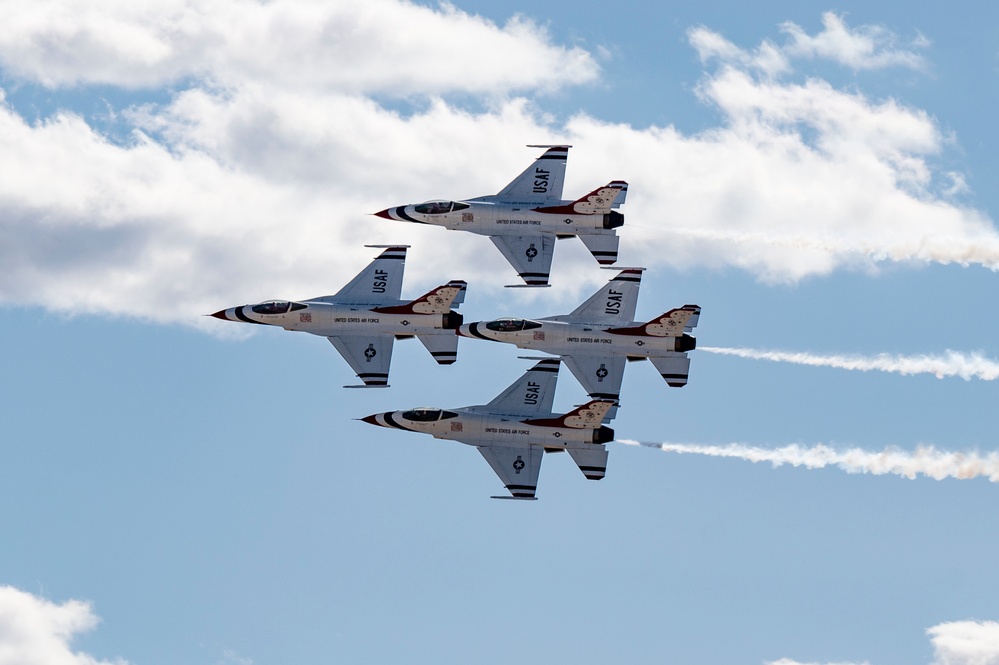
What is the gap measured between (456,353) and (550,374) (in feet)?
16.0

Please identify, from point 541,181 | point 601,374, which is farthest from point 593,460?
point 541,181

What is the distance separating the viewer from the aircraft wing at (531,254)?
118m

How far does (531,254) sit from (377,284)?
318 inches

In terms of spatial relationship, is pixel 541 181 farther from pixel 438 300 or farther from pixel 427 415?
pixel 427 415

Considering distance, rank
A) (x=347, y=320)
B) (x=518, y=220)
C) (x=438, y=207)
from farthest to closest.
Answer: (x=438, y=207) → (x=518, y=220) → (x=347, y=320)

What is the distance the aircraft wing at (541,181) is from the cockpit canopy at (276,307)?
12.1 m

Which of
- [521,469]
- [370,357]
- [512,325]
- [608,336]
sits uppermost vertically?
[512,325]

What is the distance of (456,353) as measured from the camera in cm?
11544

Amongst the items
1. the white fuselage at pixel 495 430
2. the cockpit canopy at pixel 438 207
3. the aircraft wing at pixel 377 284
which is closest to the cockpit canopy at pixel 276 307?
the aircraft wing at pixel 377 284

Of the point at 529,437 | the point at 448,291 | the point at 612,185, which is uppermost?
the point at 612,185

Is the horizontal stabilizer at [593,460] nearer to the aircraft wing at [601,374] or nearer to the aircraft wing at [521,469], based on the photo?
the aircraft wing at [521,469]

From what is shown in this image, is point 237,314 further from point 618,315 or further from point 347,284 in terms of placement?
point 618,315

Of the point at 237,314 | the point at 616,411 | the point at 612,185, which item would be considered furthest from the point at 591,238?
the point at 237,314

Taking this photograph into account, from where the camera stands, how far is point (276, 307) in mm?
117500
